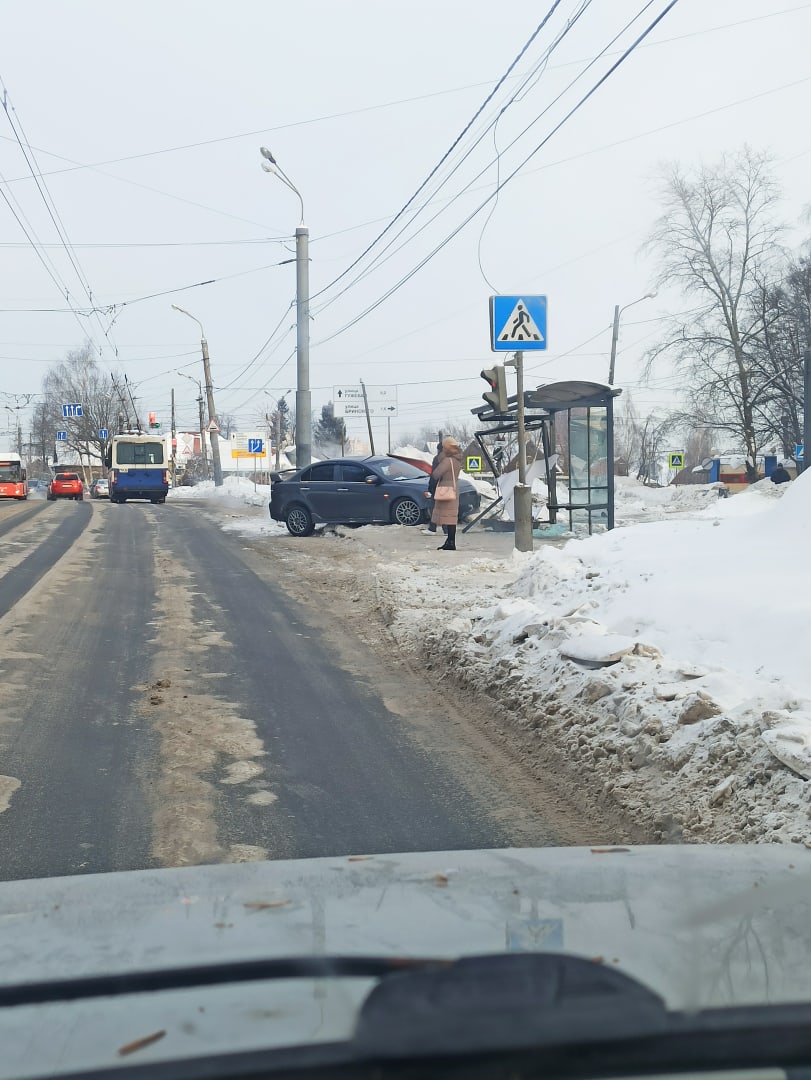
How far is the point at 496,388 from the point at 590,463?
4.09 meters

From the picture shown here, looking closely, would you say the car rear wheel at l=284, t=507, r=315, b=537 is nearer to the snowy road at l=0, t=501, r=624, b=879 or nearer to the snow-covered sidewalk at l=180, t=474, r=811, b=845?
the snow-covered sidewalk at l=180, t=474, r=811, b=845

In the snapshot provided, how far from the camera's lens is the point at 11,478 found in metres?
52.2

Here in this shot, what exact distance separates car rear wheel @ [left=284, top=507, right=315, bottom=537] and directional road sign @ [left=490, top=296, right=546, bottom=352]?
8.09 m

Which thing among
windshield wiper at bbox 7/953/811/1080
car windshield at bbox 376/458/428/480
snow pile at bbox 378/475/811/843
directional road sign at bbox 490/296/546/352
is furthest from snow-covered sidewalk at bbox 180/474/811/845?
car windshield at bbox 376/458/428/480

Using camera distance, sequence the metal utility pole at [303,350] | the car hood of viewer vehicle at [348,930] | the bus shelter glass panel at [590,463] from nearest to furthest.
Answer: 1. the car hood of viewer vehicle at [348,930]
2. the bus shelter glass panel at [590,463]
3. the metal utility pole at [303,350]

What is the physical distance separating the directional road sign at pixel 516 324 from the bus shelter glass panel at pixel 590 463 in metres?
4.21

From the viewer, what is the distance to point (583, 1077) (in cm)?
156

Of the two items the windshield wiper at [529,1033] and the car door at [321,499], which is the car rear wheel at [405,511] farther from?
the windshield wiper at [529,1033]

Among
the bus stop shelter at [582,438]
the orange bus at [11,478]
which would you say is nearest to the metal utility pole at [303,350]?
the bus stop shelter at [582,438]

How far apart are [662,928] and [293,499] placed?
18699 mm

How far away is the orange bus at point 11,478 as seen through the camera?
170 ft

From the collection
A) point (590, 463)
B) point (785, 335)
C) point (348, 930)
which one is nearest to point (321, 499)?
point (590, 463)

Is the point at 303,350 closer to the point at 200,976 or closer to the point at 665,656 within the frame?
the point at 665,656

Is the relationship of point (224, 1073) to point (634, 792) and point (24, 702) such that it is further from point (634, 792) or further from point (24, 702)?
point (24, 702)
